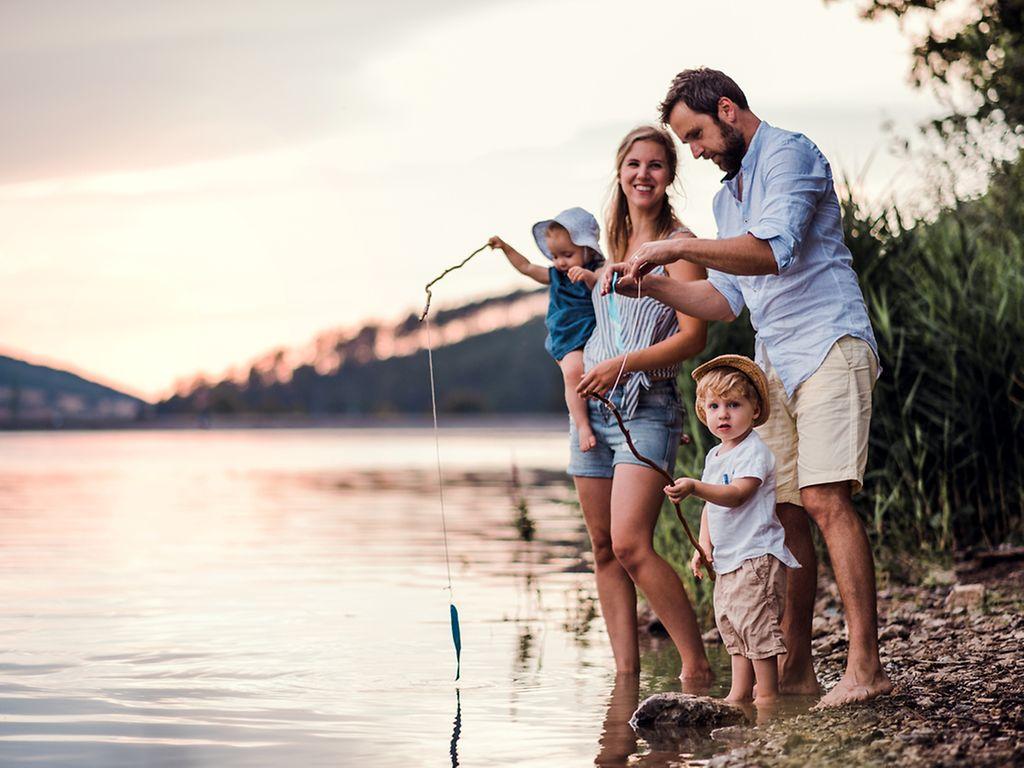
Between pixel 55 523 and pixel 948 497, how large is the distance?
8.83 m

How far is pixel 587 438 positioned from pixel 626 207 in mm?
886

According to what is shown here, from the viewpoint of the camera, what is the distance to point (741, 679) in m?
4.89

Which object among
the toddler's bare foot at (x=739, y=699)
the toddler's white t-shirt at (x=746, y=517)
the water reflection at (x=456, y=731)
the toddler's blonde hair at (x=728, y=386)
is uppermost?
the toddler's blonde hair at (x=728, y=386)

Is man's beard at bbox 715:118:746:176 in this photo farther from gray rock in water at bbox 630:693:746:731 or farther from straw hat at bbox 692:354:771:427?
gray rock in water at bbox 630:693:746:731

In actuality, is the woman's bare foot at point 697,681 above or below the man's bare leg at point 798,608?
below

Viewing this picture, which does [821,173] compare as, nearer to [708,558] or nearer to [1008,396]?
[708,558]

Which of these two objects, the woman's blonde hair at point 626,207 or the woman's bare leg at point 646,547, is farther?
the woman's blonde hair at point 626,207

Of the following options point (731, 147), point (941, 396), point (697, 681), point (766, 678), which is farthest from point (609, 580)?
point (941, 396)

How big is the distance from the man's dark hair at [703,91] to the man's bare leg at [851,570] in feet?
4.16

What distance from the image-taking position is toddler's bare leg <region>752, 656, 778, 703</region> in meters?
4.78

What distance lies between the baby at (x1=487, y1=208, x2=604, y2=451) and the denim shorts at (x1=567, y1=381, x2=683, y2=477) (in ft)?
0.18

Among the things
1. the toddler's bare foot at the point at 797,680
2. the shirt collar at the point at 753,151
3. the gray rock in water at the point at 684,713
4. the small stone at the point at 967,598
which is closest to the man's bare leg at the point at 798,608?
the toddler's bare foot at the point at 797,680

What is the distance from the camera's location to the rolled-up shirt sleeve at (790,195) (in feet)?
14.5

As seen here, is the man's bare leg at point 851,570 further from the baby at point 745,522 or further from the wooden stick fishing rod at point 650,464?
the wooden stick fishing rod at point 650,464
